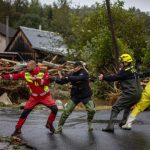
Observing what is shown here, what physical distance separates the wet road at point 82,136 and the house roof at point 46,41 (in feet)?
91.1

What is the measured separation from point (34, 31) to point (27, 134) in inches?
1782

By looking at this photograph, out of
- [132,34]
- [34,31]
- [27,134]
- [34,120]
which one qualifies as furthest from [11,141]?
[34,31]

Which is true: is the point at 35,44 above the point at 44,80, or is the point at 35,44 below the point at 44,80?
below

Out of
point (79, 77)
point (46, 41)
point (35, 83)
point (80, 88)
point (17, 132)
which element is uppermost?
point (79, 77)

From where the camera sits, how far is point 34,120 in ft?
48.6

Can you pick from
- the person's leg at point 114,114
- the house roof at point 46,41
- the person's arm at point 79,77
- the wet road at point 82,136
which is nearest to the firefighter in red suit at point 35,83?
the person's arm at point 79,77

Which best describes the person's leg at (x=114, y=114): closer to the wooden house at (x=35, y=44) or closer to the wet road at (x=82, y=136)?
the wet road at (x=82, y=136)

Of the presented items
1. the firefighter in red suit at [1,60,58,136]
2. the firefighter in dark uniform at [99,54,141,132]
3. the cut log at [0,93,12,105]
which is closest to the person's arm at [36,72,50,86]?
the firefighter in red suit at [1,60,58,136]

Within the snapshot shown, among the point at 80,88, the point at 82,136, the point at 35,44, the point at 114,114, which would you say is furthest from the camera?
the point at 35,44

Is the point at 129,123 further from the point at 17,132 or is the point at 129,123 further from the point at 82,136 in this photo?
the point at 17,132

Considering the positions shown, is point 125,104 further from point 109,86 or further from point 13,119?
point 109,86

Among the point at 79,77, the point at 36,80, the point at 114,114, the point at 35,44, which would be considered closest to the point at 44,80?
the point at 36,80

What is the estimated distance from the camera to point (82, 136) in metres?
11.1

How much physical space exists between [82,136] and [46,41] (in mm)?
40355
